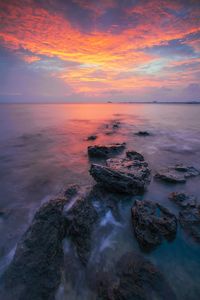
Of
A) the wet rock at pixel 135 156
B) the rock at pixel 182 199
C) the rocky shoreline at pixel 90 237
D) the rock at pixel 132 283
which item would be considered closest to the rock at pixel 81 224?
the rocky shoreline at pixel 90 237

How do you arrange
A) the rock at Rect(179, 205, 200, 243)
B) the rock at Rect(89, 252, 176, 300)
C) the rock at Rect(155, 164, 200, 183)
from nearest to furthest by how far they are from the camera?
the rock at Rect(89, 252, 176, 300) < the rock at Rect(179, 205, 200, 243) < the rock at Rect(155, 164, 200, 183)

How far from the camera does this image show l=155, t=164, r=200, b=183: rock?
10.8m

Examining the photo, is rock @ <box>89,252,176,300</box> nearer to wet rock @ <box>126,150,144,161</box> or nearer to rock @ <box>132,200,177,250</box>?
rock @ <box>132,200,177,250</box>

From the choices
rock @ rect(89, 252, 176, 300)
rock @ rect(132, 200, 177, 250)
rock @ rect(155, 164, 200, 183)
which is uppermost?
rock @ rect(132, 200, 177, 250)

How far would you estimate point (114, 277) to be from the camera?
5.08 metres

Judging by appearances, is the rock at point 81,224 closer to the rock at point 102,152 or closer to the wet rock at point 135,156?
the wet rock at point 135,156

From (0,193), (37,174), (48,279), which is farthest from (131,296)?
(37,174)

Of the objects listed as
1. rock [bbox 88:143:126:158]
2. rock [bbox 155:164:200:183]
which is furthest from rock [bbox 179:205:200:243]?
rock [bbox 88:143:126:158]

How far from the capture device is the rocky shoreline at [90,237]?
4746mm

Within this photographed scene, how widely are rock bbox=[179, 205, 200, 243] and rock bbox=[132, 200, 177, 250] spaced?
53 cm

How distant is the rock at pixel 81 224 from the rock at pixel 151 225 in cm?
189

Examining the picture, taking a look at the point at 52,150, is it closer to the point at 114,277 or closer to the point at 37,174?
the point at 37,174

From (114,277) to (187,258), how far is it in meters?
2.75

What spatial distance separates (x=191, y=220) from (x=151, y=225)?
2.04 meters
